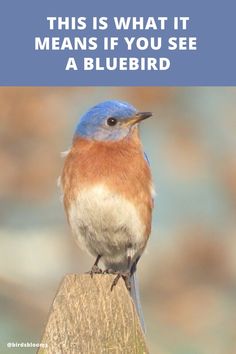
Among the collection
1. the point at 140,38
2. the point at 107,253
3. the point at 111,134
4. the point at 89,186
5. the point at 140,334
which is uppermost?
the point at 140,38

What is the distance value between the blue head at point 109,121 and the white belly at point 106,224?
419 mm

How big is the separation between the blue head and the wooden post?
90.1 inches

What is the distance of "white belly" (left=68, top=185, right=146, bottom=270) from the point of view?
5.52 metres

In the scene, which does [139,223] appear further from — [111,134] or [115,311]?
[115,311]

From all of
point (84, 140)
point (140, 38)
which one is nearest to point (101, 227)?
point (84, 140)

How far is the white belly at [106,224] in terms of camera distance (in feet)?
18.1

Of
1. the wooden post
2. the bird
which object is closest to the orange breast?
the bird

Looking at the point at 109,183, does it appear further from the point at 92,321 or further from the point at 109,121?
the point at 92,321

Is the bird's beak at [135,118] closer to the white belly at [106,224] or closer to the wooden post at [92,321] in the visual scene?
the white belly at [106,224]

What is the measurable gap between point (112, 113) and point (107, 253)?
975 millimetres

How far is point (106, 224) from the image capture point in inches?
219

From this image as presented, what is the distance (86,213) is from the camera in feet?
18.1

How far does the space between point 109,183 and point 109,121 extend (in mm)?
441

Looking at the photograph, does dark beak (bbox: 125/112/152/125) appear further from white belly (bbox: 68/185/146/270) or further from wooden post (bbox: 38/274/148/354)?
wooden post (bbox: 38/274/148/354)
